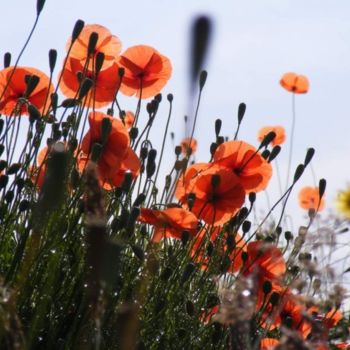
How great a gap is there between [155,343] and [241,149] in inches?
27.4

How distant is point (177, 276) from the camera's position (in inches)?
101

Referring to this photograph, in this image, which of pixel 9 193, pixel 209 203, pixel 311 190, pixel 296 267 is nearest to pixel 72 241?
pixel 9 193

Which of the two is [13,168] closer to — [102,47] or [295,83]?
[102,47]

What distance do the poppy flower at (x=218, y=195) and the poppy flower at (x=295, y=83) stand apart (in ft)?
10.7

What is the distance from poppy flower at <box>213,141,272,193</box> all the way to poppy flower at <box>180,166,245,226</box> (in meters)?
0.08

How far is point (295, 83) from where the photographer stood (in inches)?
233

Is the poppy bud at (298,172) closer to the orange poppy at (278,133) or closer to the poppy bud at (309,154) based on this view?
the poppy bud at (309,154)

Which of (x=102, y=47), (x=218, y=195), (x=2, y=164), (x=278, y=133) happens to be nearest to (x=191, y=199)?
(x=218, y=195)

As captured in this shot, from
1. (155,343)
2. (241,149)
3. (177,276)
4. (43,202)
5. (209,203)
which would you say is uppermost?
(43,202)

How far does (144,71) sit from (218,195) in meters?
0.64

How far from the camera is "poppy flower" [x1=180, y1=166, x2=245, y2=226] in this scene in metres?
2.64

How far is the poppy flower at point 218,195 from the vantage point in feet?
8.66

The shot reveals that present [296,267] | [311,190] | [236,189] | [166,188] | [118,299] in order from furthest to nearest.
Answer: [311,190] → [166,188] → [296,267] → [236,189] → [118,299]

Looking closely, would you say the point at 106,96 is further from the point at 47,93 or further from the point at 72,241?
the point at 72,241
